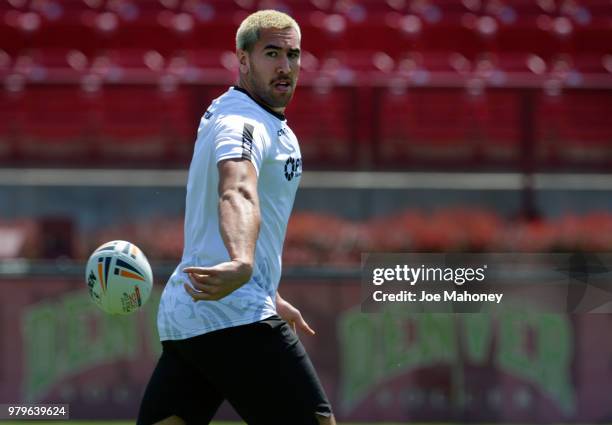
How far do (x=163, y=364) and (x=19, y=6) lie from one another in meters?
9.55

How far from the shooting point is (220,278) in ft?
9.39

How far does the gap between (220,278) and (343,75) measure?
25.3 feet

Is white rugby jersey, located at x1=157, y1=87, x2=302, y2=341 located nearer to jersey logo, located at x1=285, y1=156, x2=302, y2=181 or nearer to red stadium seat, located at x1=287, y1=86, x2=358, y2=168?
jersey logo, located at x1=285, y1=156, x2=302, y2=181

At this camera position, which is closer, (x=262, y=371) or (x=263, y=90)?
(x=262, y=371)

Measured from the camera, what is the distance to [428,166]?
27.4 ft

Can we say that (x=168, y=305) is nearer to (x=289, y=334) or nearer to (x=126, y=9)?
(x=289, y=334)

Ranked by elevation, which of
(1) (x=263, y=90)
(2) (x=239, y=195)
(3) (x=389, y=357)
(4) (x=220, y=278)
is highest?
(1) (x=263, y=90)

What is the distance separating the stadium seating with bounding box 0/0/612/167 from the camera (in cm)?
828

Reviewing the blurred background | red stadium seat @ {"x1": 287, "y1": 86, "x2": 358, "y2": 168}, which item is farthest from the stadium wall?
red stadium seat @ {"x1": 287, "y1": 86, "x2": 358, "y2": 168}

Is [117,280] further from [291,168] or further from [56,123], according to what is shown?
[56,123]

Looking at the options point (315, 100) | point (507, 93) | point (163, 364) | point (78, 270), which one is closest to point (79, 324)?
point (78, 270)

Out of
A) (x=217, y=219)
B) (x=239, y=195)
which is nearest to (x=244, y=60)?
(x=217, y=219)

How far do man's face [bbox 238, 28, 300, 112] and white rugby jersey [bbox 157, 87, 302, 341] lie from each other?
4cm

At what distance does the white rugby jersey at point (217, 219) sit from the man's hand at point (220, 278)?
1.48ft
